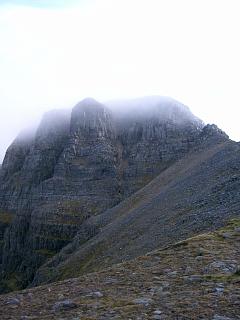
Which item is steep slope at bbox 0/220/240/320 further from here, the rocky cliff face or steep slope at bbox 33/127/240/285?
the rocky cliff face

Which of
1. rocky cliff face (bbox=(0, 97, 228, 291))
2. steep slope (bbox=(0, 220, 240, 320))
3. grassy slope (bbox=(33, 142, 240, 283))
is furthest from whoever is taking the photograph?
rocky cliff face (bbox=(0, 97, 228, 291))

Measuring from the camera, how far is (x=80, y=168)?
412 ft

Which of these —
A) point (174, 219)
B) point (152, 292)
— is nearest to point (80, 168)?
point (174, 219)

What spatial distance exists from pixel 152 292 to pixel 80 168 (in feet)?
373

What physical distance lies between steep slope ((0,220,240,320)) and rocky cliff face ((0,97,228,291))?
8346 cm

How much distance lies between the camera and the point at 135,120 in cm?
13788

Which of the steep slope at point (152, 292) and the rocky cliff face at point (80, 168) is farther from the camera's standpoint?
the rocky cliff face at point (80, 168)

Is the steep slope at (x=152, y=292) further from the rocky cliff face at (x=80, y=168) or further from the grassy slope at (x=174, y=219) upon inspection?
the rocky cliff face at (x=80, y=168)

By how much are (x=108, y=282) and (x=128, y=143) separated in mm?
119497

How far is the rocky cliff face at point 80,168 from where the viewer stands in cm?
11325

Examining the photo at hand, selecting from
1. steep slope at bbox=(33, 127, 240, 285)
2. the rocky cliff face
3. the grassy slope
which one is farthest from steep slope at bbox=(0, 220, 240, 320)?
the rocky cliff face

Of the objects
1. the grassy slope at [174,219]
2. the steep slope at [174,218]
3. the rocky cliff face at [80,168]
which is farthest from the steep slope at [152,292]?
the rocky cliff face at [80,168]

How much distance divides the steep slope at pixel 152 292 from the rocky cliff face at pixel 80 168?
274 ft

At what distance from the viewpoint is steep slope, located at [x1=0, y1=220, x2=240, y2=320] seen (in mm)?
11312
